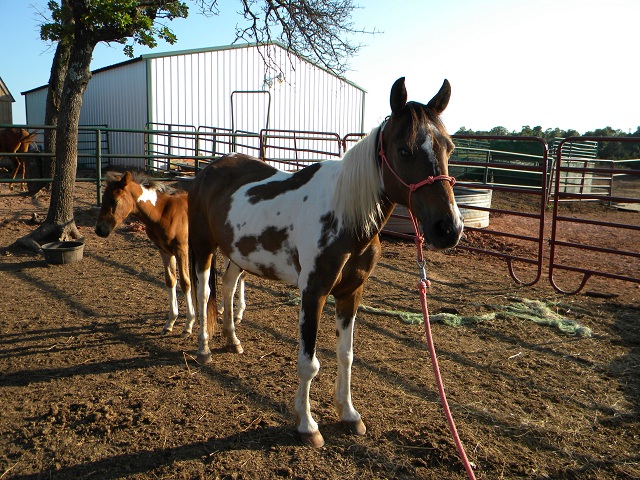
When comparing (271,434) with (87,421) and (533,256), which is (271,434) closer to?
(87,421)

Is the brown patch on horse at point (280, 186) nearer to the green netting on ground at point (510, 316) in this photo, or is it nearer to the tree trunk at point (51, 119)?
the green netting on ground at point (510, 316)

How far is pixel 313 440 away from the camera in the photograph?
9.04 ft

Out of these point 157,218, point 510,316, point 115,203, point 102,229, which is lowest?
point 510,316

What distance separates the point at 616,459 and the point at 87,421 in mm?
3013

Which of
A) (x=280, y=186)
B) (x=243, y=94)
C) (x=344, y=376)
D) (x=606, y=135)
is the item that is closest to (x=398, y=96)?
(x=280, y=186)

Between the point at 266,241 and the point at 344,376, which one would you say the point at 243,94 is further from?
the point at 344,376

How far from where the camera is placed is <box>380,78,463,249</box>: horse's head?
85.9 inches

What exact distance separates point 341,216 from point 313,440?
1260 millimetres

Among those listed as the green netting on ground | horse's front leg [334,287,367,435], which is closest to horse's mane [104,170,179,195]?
the green netting on ground

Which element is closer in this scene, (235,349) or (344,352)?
(344,352)

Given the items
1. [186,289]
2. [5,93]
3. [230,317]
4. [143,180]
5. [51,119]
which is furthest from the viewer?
[5,93]

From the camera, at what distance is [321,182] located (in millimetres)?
2949

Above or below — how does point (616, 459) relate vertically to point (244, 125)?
below

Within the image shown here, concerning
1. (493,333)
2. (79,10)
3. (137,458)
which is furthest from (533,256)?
(79,10)
